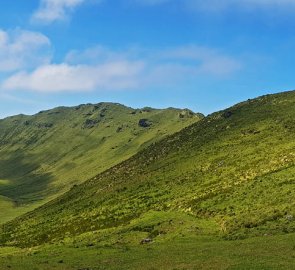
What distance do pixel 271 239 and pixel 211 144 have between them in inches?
3664

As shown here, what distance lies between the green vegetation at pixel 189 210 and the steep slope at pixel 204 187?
0.34 m

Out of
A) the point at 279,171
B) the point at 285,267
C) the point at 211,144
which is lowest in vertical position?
the point at 285,267

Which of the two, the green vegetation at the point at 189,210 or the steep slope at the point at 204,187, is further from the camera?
the steep slope at the point at 204,187

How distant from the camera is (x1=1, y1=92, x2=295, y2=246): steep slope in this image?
68.5 metres

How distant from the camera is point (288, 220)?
57.2 metres

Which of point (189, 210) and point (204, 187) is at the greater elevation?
point (204, 187)

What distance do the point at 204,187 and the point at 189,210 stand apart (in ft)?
59.8

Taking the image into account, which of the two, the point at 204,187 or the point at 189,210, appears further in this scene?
the point at 204,187

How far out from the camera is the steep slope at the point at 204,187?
6850cm

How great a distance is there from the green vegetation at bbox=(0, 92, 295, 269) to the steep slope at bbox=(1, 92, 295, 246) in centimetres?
34

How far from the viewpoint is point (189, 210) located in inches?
3147

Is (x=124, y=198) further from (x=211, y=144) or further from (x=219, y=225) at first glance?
(x=219, y=225)

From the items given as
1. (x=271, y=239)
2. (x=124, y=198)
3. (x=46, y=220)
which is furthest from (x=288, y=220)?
(x=46, y=220)

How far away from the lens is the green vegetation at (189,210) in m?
50.2
